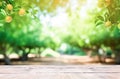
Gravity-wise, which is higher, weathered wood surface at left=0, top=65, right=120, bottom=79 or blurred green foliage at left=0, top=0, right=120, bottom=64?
blurred green foliage at left=0, top=0, right=120, bottom=64

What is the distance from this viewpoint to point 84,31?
15453 mm

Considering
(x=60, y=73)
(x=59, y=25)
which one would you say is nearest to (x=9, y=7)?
(x=60, y=73)

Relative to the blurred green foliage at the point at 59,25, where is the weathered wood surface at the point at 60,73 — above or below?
below

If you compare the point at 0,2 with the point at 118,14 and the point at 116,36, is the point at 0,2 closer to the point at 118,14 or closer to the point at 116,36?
the point at 118,14

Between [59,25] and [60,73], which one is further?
[59,25]

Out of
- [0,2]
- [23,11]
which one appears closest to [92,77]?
[23,11]

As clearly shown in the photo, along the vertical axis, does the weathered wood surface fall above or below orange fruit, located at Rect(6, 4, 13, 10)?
below

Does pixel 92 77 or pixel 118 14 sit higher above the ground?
pixel 118 14

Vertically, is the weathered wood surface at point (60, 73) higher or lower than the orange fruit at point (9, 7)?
lower

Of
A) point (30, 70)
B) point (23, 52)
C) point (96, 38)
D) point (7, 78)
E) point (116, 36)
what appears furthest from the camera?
point (23, 52)

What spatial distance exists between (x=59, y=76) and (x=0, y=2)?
0.59 meters

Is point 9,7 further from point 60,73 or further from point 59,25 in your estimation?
point 59,25

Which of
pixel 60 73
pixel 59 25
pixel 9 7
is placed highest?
pixel 59 25

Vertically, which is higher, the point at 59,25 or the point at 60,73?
the point at 59,25
